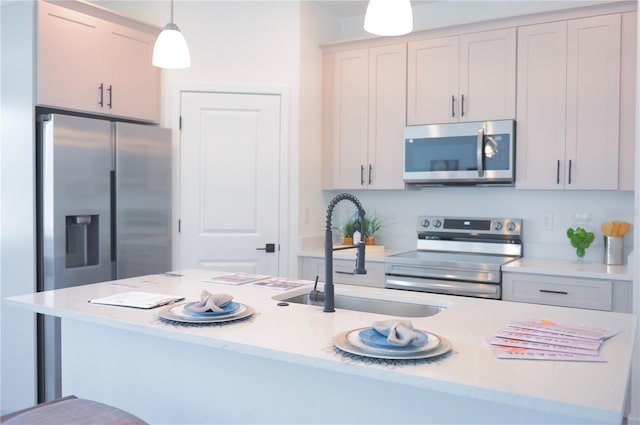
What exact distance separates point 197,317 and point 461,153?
251 cm

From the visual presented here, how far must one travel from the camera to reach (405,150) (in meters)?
3.99

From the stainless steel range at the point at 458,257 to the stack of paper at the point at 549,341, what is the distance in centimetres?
166

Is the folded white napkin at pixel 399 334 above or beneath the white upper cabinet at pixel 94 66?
beneath

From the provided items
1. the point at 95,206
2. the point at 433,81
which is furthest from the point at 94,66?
the point at 433,81

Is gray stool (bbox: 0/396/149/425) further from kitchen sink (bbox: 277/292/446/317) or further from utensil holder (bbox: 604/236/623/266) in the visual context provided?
utensil holder (bbox: 604/236/623/266)

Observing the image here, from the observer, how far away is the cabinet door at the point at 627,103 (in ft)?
10.8

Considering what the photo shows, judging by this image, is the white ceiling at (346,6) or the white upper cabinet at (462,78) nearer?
the white upper cabinet at (462,78)

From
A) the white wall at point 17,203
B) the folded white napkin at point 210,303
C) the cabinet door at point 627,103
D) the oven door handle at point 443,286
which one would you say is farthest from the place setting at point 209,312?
the cabinet door at point 627,103

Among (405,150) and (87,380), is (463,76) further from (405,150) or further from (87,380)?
(87,380)

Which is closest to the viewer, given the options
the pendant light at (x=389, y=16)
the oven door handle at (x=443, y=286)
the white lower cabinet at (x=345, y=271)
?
the pendant light at (x=389, y=16)

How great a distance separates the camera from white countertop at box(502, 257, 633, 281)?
10.1ft

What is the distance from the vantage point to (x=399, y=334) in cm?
146

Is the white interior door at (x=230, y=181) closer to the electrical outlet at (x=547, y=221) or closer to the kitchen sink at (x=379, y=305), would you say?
the kitchen sink at (x=379, y=305)

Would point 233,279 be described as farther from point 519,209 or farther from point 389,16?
point 519,209
